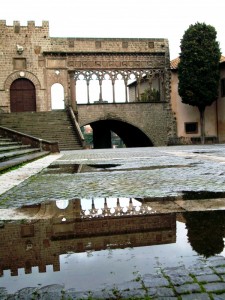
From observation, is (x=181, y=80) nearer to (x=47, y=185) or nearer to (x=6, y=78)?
(x=6, y=78)

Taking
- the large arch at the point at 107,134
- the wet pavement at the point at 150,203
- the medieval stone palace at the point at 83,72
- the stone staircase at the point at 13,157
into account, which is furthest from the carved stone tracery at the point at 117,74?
the wet pavement at the point at 150,203

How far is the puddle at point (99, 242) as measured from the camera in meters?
2.27

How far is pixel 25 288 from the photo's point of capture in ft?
6.82

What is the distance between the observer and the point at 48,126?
26297mm

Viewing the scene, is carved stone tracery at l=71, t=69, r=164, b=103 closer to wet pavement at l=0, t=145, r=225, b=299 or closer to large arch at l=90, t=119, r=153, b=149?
large arch at l=90, t=119, r=153, b=149

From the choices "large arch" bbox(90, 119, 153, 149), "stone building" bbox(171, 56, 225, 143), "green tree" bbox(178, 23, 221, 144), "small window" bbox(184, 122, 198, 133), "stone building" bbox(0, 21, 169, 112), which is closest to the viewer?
"green tree" bbox(178, 23, 221, 144)

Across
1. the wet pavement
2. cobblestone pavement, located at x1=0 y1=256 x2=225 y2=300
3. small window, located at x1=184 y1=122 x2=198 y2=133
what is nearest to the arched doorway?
small window, located at x1=184 y1=122 x2=198 y2=133

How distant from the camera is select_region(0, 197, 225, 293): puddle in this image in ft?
7.43

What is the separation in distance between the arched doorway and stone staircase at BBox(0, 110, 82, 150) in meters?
4.13

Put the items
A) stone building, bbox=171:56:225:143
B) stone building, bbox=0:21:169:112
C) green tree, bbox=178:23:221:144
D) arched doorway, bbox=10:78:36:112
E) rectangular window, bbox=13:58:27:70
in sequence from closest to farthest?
1. green tree, bbox=178:23:221:144
2. stone building, bbox=0:21:169:112
3. rectangular window, bbox=13:58:27:70
4. arched doorway, bbox=10:78:36:112
5. stone building, bbox=171:56:225:143

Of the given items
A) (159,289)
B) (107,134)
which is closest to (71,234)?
(159,289)

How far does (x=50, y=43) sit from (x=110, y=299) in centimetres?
3227

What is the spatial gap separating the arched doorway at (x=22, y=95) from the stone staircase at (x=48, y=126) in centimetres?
413

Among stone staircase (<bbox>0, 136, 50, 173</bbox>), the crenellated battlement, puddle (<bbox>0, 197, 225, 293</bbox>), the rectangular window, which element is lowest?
puddle (<bbox>0, 197, 225, 293</bbox>)
